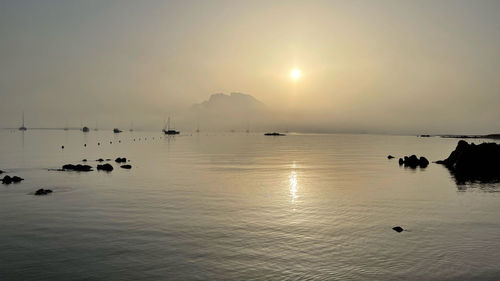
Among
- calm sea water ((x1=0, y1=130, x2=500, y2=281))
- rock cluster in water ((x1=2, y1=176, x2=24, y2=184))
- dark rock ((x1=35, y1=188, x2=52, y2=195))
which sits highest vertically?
rock cluster in water ((x1=2, y1=176, x2=24, y2=184))

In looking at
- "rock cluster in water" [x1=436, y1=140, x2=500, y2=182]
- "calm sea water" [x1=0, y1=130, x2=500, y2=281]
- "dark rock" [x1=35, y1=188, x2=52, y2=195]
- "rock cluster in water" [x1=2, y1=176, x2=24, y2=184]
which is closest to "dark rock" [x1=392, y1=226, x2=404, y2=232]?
"calm sea water" [x1=0, y1=130, x2=500, y2=281]

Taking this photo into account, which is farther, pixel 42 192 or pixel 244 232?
pixel 42 192

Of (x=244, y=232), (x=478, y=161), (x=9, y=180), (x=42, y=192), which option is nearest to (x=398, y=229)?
(x=244, y=232)

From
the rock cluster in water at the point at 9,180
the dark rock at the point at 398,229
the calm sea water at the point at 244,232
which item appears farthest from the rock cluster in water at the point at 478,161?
the rock cluster in water at the point at 9,180

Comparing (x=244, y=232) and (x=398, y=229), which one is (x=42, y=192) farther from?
(x=398, y=229)

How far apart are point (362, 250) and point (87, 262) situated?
1764cm

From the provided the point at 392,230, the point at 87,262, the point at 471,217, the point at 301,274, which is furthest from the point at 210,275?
the point at 471,217

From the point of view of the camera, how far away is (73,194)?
44000mm

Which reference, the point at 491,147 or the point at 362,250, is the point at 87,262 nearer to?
the point at 362,250

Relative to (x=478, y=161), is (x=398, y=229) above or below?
below

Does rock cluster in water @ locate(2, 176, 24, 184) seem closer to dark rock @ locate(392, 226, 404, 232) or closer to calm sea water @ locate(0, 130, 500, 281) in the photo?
calm sea water @ locate(0, 130, 500, 281)

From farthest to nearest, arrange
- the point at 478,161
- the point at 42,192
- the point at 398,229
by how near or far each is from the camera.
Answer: the point at 478,161 < the point at 42,192 < the point at 398,229

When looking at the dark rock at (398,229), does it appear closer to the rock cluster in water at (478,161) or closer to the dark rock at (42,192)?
the dark rock at (42,192)

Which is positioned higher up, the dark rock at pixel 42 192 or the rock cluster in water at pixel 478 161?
the rock cluster in water at pixel 478 161
